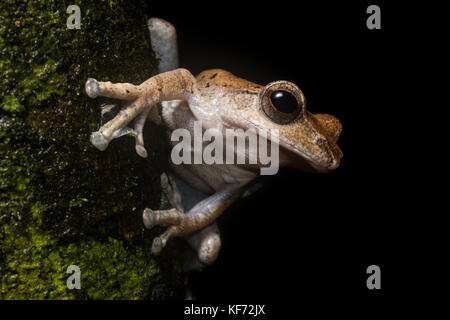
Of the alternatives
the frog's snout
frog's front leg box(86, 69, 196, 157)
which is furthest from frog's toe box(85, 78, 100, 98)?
the frog's snout

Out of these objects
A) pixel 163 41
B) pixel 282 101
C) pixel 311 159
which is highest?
pixel 163 41

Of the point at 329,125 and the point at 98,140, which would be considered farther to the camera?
the point at 329,125

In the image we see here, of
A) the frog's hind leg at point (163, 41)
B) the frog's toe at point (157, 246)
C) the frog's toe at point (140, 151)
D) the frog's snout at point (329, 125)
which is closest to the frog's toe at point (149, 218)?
the frog's toe at point (157, 246)

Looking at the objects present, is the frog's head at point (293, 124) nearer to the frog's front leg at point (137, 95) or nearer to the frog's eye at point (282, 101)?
the frog's eye at point (282, 101)

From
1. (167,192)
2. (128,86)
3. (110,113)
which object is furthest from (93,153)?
(167,192)

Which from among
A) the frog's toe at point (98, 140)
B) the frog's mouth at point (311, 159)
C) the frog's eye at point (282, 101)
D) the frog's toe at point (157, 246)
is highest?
the frog's eye at point (282, 101)

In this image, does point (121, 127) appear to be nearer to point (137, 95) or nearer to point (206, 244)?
point (137, 95)

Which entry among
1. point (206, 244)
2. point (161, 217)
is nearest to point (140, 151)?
point (161, 217)

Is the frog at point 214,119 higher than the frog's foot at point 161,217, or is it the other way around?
the frog at point 214,119

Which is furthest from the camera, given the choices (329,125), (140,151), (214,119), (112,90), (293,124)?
(329,125)

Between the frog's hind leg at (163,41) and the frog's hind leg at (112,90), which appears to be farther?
the frog's hind leg at (163,41)
